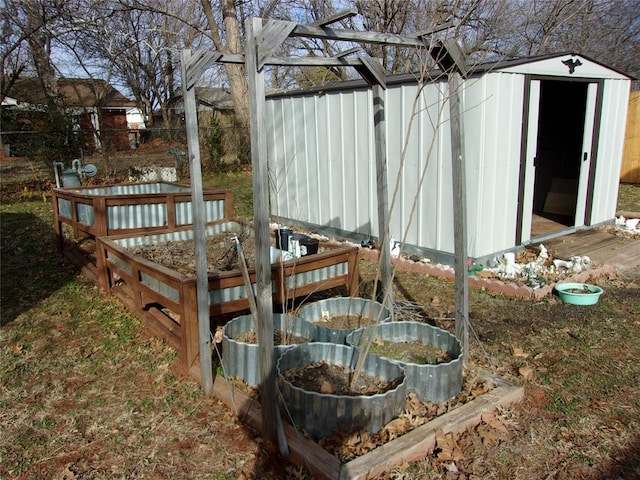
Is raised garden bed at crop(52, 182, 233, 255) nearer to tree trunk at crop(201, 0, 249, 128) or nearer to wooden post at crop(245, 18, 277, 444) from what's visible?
wooden post at crop(245, 18, 277, 444)

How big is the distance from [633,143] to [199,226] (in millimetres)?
13077

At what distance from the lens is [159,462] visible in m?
2.68

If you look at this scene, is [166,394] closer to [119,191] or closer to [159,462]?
[159,462]

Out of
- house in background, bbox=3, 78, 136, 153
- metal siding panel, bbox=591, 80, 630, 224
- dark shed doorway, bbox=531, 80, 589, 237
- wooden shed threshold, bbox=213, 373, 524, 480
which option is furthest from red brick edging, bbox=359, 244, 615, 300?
house in background, bbox=3, 78, 136, 153

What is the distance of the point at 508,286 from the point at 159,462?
3832mm

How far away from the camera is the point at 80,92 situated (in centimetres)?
2978

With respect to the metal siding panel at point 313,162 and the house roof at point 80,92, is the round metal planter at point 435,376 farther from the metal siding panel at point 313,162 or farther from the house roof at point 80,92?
the house roof at point 80,92

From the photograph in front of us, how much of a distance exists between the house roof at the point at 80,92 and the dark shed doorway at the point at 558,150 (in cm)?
1898

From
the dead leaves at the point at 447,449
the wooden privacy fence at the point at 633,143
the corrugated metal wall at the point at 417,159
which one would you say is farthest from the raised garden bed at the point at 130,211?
the wooden privacy fence at the point at 633,143

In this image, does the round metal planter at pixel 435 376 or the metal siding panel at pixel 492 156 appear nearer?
the round metal planter at pixel 435 376

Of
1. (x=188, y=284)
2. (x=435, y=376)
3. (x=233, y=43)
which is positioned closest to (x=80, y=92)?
(x=233, y=43)

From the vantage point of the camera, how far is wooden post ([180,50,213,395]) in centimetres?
314

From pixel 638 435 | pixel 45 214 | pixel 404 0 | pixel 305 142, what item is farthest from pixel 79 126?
pixel 638 435

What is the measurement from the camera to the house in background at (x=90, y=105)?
42.5 feet
